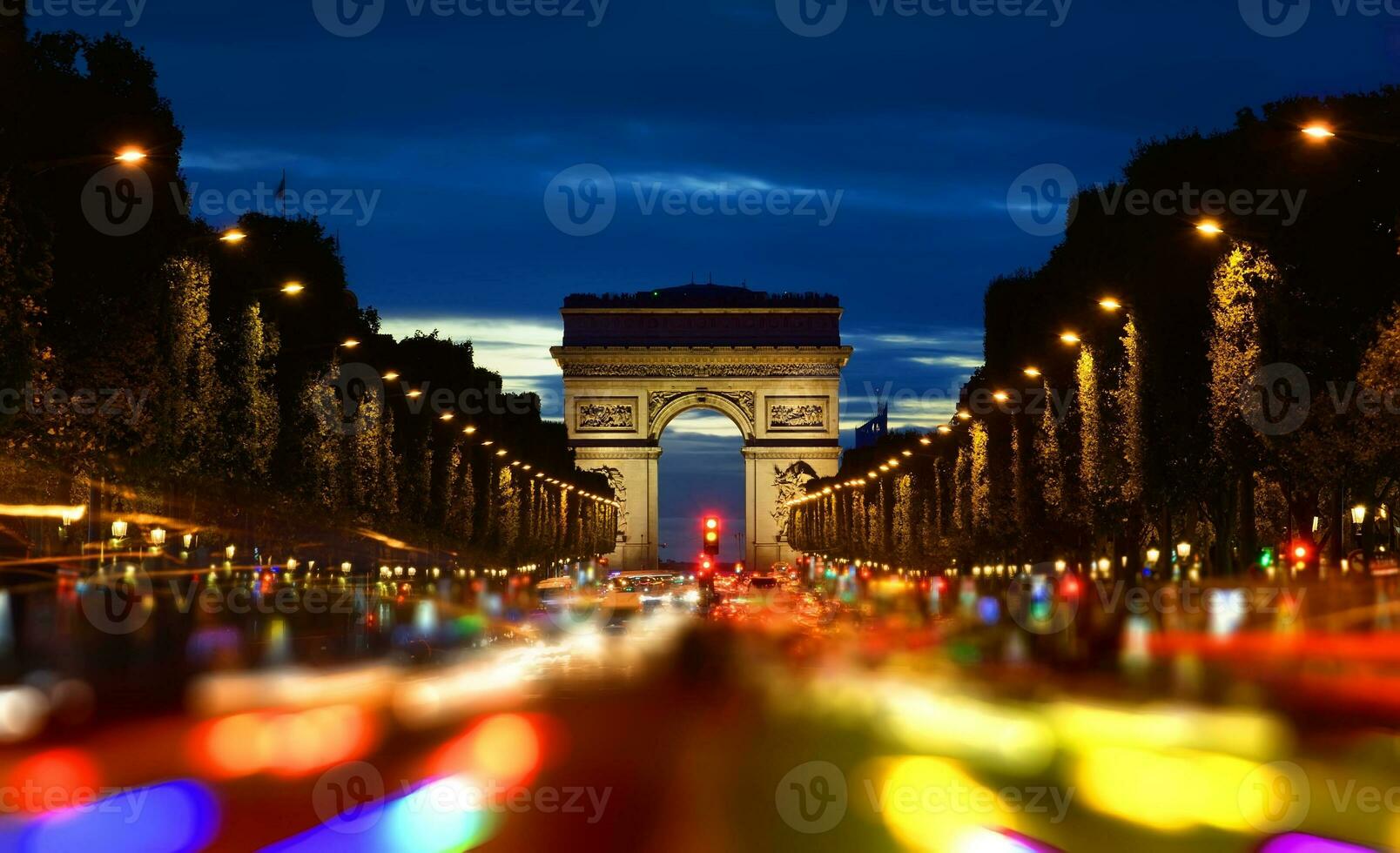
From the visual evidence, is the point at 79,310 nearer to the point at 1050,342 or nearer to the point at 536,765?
the point at 536,765

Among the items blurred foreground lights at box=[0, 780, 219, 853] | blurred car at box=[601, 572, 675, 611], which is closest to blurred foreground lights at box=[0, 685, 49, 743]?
blurred foreground lights at box=[0, 780, 219, 853]

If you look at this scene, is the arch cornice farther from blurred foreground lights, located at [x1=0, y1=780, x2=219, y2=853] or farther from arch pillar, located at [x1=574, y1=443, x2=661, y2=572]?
blurred foreground lights, located at [x1=0, y1=780, x2=219, y2=853]

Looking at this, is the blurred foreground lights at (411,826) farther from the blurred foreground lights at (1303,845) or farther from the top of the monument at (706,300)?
the top of the monument at (706,300)

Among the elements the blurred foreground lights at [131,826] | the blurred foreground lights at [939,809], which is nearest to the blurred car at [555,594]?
the blurred foreground lights at [939,809]

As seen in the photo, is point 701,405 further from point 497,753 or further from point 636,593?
point 497,753

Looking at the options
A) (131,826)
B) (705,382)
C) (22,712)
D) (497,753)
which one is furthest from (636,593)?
(705,382)

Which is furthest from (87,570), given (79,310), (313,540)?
(313,540)

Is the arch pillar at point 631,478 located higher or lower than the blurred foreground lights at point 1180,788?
higher

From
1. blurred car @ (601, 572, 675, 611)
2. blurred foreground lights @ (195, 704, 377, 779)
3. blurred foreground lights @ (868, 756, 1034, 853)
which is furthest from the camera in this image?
blurred car @ (601, 572, 675, 611)
